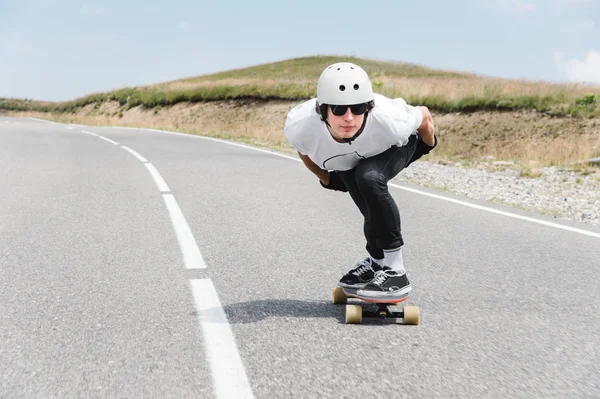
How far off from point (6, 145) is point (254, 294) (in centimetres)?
1441

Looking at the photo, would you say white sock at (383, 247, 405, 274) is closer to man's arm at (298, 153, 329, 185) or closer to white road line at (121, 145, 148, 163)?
man's arm at (298, 153, 329, 185)

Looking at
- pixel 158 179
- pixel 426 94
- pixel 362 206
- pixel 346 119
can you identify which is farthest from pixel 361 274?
pixel 426 94

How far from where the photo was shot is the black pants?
3.75 m

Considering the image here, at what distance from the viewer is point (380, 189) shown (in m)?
3.76

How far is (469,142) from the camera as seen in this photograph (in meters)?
23.9

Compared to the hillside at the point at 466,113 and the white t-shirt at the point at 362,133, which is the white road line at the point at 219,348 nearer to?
the white t-shirt at the point at 362,133

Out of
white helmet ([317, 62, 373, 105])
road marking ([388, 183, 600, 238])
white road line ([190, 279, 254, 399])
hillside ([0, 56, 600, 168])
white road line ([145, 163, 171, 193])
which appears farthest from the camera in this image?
hillside ([0, 56, 600, 168])

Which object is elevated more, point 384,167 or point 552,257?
point 384,167

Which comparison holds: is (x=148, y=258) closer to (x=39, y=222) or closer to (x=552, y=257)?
(x=39, y=222)

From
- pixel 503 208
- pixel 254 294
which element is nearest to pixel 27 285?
pixel 254 294

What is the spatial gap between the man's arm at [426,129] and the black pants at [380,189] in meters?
0.09

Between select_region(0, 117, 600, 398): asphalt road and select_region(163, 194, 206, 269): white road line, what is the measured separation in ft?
0.08

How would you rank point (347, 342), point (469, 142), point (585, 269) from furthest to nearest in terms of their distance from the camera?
point (469, 142) < point (585, 269) < point (347, 342)

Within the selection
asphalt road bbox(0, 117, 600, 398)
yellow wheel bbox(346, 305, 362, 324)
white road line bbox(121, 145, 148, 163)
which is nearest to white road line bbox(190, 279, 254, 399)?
asphalt road bbox(0, 117, 600, 398)
